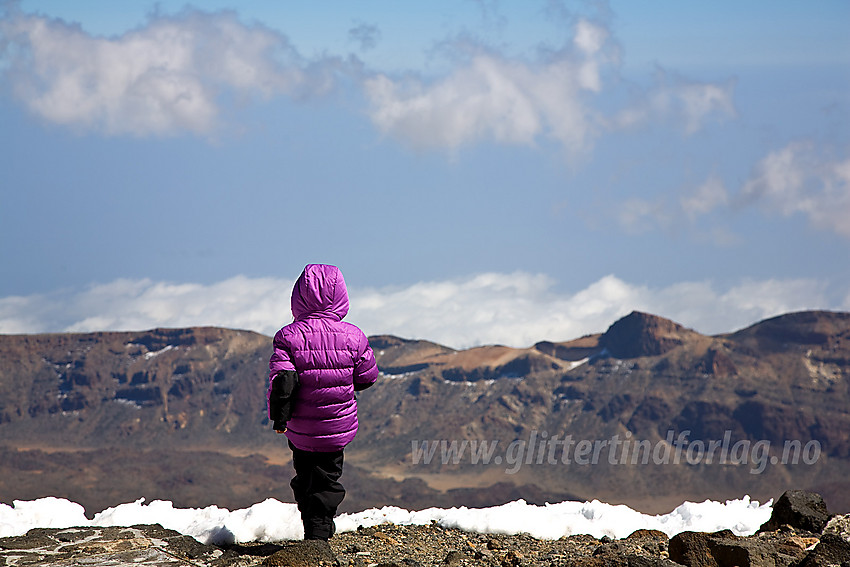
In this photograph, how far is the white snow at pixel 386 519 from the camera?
13.5 meters

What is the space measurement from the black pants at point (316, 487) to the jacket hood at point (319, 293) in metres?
1.78

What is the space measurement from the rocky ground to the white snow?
31 centimetres

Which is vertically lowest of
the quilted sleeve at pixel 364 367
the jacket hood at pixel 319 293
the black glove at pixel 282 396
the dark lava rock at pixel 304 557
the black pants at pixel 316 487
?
the dark lava rock at pixel 304 557

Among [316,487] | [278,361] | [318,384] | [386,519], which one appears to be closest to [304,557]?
[316,487]

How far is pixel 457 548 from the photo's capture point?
13.1 meters

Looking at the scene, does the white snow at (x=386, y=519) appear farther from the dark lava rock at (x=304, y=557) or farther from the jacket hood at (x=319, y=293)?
the jacket hood at (x=319, y=293)

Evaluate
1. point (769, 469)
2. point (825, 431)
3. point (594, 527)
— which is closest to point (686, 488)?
point (769, 469)

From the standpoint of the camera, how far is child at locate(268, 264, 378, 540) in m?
11.9

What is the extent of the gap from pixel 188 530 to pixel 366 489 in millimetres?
157555

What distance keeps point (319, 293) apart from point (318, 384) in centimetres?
119

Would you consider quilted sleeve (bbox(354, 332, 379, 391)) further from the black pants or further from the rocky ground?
the rocky ground

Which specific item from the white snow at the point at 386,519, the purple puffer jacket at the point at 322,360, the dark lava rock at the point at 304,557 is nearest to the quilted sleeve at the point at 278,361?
the purple puffer jacket at the point at 322,360

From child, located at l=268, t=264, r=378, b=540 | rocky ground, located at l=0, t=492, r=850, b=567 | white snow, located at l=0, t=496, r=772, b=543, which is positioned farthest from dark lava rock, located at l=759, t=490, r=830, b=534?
child, located at l=268, t=264, r=378, b=540

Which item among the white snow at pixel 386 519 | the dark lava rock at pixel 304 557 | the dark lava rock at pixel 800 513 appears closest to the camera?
the dark lava rock at pixel 304 557
